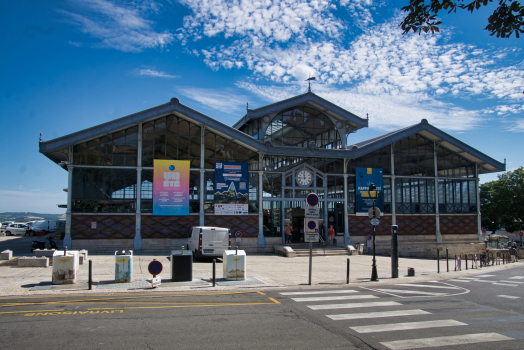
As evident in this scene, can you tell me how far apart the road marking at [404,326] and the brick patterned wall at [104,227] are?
20488mm

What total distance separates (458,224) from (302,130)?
626 inches

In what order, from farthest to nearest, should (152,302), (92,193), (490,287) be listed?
(92,193)
(490,287)
(152,302)

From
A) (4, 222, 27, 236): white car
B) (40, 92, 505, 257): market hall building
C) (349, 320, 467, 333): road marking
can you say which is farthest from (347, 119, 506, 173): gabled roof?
(4, 222, 27, 236): white car

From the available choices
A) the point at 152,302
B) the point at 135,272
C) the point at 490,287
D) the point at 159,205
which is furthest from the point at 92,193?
the point at 490,287

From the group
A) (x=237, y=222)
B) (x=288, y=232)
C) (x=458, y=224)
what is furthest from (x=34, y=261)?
(x=458, y=224)

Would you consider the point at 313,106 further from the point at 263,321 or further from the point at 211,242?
the point at 263,321

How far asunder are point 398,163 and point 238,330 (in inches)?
1070

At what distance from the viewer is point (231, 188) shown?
27328mm

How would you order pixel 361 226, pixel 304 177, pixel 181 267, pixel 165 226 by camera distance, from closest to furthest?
pixel 181 267, pixel 165 226, pixel 304 177, pixel 361 226

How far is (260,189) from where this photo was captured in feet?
92.0

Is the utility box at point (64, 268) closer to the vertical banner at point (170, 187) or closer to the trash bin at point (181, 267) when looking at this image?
the trash bin at point (181, 267)

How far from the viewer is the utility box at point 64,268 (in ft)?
41.2

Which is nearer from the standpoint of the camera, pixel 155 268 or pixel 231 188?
pixel 155 268

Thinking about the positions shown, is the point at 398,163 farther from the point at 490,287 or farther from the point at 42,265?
the point at 42,265
